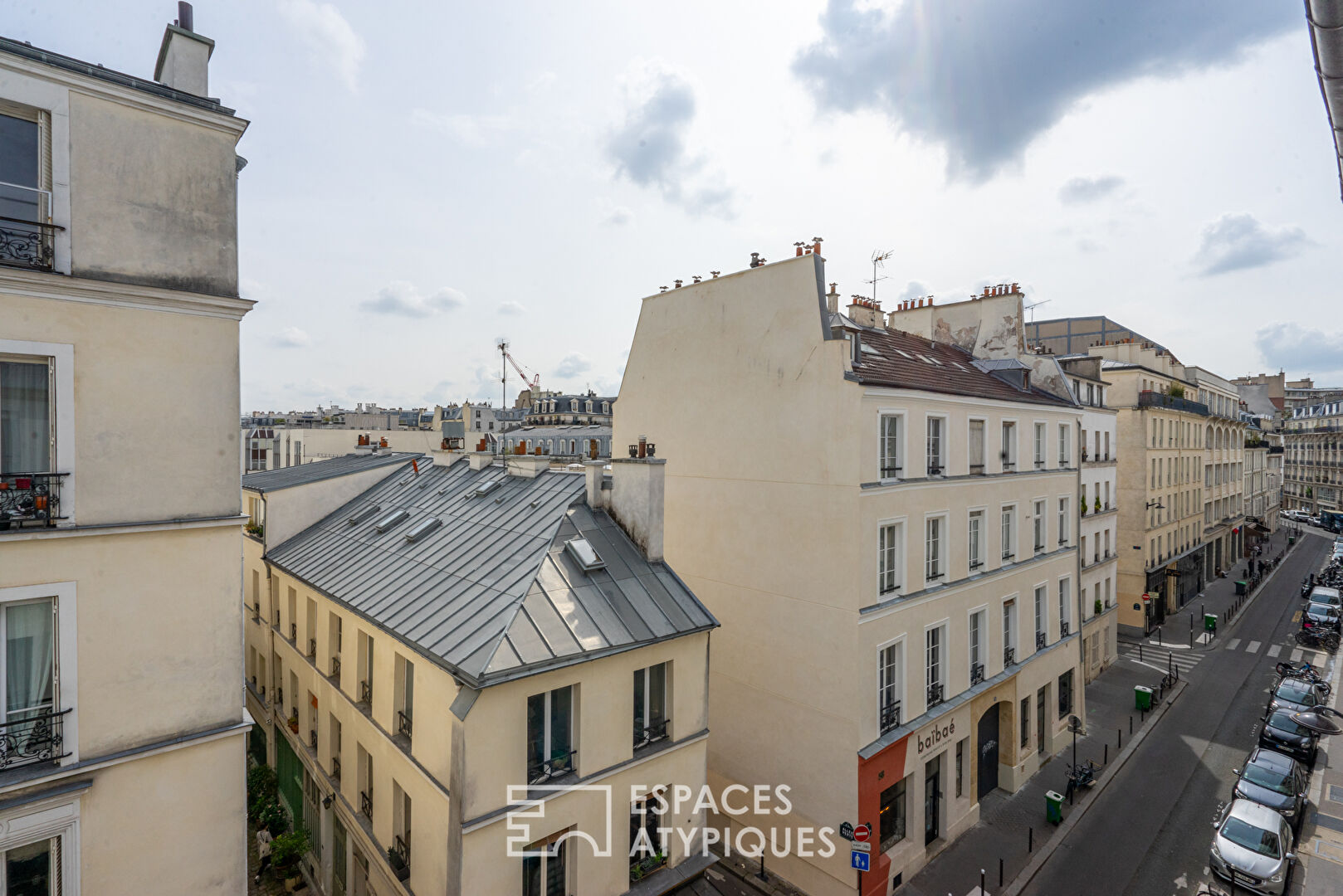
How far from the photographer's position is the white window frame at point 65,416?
7.52 metres

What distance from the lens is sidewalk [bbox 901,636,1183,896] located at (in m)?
17.8

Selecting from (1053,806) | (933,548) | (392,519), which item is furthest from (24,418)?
(1053,806)

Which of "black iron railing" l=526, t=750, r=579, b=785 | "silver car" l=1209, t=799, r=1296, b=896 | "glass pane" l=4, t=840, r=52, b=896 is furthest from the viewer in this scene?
"silver car" l=1209, t=799, r=1296, b=896

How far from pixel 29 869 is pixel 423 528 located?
33.9 feet

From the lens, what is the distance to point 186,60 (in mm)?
8586

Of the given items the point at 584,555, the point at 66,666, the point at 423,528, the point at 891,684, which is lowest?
the point at 891,684

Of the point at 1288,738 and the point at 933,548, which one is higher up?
the point at 933,548

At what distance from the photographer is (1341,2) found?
15.0 ft

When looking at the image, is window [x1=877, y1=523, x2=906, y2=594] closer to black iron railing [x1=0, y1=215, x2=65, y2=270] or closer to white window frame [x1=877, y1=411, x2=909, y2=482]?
white window frame [x1=877, y1=411, x2=909, y2=482]

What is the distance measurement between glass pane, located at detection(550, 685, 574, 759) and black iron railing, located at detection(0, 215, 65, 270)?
9.88m

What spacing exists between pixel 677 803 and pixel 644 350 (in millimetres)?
14762

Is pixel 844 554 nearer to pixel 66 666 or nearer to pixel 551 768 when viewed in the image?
pixel 551 768

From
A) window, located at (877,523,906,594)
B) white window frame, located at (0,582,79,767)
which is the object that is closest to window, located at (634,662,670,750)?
window, located at (877,523,906,594)

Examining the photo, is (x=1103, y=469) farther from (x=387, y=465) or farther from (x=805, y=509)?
(x=387, y=465)
